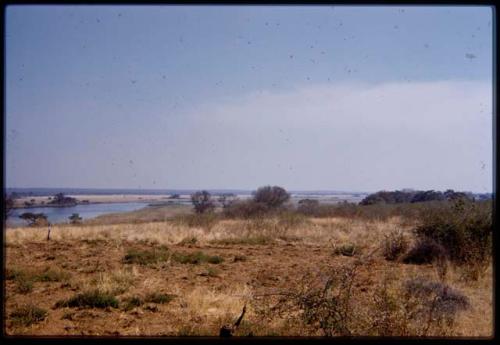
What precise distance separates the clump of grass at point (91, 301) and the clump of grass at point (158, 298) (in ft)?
2.03

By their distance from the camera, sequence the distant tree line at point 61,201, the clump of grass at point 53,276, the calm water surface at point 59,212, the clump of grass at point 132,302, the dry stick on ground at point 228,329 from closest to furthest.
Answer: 1. the dry stick on ground at point 228,329
2. the clump of grass at point 132,302
3. the clump of grass at point 53,276
4. the calm water surface at point 59,212
5. the distant tree line at point 61,201

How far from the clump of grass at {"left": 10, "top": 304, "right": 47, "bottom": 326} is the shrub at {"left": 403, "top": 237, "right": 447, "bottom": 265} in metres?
9.80

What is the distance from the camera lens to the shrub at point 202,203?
4363cm

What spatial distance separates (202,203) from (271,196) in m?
7.12

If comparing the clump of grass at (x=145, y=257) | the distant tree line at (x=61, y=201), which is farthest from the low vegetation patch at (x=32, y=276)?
the distant tree line at (x=61, y=201)

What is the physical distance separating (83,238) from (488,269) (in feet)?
50.3

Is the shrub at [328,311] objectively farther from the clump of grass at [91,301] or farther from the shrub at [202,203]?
the shrub at [202,203]

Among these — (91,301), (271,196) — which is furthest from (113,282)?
(271,196)

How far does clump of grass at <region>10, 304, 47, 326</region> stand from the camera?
6723mm

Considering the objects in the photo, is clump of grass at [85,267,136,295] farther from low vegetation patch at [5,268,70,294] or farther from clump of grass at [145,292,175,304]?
low vegetation patch at [5,268,70,294]

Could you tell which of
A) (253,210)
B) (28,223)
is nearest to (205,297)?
(28,223)

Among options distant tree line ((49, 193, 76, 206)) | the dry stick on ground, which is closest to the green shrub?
the dry stick on ground

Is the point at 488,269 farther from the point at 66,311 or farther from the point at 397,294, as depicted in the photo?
the point at 66,311

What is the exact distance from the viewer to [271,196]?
44312mm
